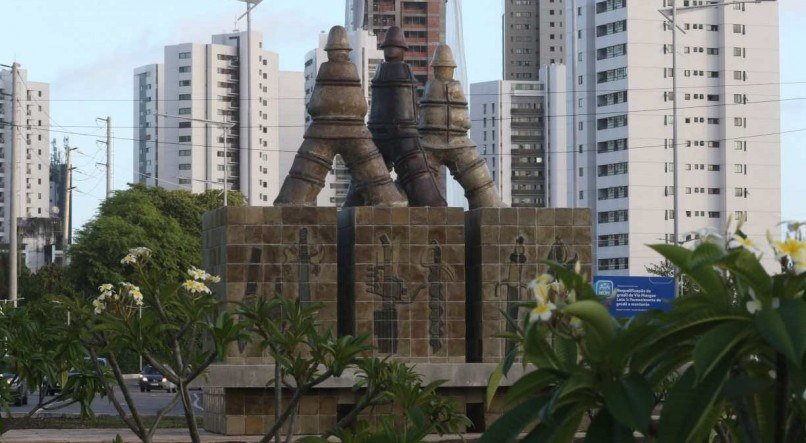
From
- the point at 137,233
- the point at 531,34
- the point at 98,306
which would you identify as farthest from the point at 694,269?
the point at 531,34

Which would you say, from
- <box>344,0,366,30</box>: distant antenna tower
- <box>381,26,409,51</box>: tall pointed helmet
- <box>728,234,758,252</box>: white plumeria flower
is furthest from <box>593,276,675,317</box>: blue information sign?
<box>344,0,366,30</box>: distant antenna tower

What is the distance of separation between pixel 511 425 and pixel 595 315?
1.61ft

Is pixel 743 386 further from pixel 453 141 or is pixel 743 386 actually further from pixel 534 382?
pixel 453 141

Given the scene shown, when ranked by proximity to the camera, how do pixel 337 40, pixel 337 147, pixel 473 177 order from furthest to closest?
1. pixel 473 177
2. pixel 337 40
3. pixel 337 147

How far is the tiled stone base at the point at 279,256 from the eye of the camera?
21.2 metres

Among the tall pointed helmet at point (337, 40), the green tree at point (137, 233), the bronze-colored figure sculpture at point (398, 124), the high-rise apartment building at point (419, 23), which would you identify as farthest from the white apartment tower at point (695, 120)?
the tall pointed helmet at point (337, 40)

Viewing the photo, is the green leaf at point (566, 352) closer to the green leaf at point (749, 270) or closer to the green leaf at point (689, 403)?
the green leaf at point (689, 403)

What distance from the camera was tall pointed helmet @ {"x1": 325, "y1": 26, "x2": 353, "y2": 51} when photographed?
900 inches

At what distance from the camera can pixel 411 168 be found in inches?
904

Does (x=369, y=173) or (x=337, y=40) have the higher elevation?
(x=337, y=40)

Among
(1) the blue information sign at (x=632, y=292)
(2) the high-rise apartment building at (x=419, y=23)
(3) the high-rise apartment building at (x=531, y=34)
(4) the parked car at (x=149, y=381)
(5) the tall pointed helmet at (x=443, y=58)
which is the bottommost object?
(4) the parked car at (x=149, y=381)

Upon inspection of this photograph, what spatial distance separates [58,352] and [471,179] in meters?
13.4

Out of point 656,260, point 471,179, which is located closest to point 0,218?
point 656,260

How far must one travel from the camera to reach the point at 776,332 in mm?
4887
